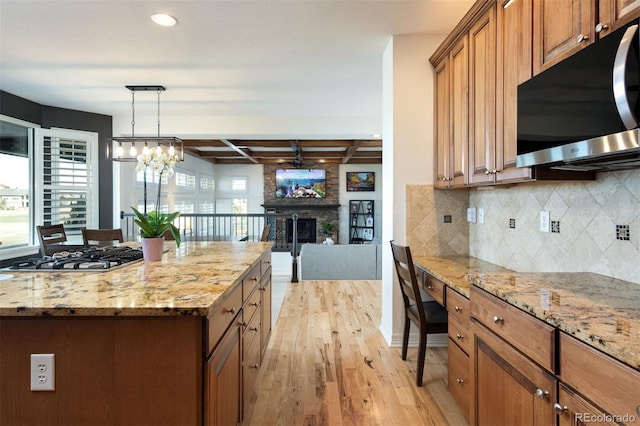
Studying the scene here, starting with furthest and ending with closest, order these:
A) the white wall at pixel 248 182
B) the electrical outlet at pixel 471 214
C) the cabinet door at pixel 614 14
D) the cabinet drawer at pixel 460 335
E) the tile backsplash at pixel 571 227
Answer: the white wall at pixel 248 182, the electrical outlet at pixel 471 214, the cabinet drawer at pixel 460 335, the tile backsplash at pixel 571 227, the cabinet door at pixel 614 14

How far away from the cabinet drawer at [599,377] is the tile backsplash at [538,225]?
777mm

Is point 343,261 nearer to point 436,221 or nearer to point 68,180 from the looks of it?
point 436,221

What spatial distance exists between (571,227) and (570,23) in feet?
3.24

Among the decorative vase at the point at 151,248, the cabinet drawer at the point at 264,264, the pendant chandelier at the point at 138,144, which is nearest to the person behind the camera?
the decorative vase at the point at 151,248

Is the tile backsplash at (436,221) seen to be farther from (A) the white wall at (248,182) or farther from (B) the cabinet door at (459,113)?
(A) the white wall at (248,182)

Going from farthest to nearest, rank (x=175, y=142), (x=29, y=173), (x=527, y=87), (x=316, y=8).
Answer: (x=29, y=173), (x=175, y=142), (x=316, y=8), (x=527, y=87)

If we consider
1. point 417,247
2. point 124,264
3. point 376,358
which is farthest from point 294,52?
point 376,358

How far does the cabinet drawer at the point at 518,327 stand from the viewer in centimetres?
115

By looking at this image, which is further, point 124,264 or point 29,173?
point 29,173

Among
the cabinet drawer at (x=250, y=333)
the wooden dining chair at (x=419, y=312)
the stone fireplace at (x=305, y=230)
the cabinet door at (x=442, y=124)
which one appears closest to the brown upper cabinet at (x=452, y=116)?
the cabinet door at (x=442, y=124)

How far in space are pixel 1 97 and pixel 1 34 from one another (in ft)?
5.46

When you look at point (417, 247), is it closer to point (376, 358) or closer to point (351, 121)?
point (376, 358)

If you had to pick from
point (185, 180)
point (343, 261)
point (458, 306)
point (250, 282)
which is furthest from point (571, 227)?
point (185, 180)

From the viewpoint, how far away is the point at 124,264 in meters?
1.90
